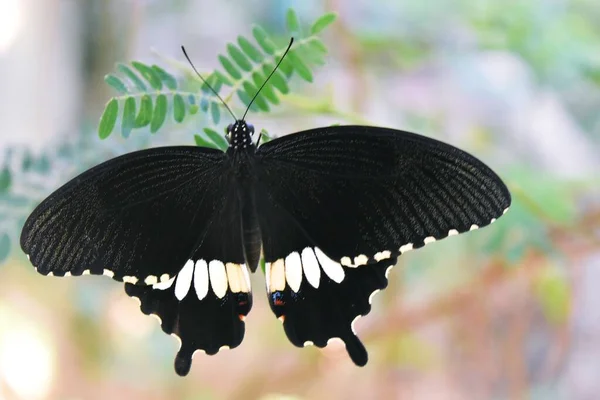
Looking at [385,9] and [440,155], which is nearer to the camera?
[440,155]

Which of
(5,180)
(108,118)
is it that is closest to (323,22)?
(108,118)

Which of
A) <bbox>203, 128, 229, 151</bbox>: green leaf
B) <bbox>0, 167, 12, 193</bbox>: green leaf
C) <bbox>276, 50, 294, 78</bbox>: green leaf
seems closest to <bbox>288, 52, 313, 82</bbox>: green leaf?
<bbox>276, 50, 294, 78</bbox>: green leaf

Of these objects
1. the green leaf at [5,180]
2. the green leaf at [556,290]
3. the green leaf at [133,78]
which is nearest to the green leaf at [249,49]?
the green leaf at [133,78]

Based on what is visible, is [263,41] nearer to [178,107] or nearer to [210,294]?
[178,107]

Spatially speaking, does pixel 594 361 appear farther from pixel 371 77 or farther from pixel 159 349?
pixel 159 349

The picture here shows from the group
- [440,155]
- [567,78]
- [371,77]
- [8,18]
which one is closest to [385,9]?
[371,77]

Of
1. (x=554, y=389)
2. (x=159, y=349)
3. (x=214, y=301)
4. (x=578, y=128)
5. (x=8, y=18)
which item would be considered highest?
(x=578, y=128)

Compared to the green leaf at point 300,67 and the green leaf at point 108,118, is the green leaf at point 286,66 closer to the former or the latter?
the green leaf at point 300,67
